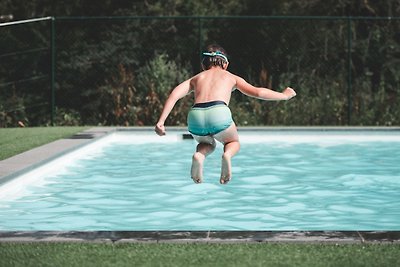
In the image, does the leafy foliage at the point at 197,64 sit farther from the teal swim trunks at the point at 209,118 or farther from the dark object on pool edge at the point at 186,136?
the teal swim trunks at the point at 209,118

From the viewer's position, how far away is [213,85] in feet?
25.7

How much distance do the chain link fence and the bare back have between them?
11.1 metres

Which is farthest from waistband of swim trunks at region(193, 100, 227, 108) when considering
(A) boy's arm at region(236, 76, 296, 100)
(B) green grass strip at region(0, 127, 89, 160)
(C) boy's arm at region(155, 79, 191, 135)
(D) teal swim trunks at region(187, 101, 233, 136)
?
(B) green grass strip at region(0, 127, 89, 160)

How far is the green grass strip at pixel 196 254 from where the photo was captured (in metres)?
5.68

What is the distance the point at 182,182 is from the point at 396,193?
272 centimetres

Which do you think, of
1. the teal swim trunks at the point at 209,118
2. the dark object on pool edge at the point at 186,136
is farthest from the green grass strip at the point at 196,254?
the dark object on pool edge at the point at 186,136

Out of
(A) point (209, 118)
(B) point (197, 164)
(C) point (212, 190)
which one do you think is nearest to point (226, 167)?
(B) point (197, 164)

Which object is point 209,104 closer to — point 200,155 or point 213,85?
point 213,85

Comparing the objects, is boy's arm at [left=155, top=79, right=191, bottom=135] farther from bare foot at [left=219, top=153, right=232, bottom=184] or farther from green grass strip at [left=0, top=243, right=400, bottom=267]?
green grass strip at [left=0, top=243, right=400, bottom=267]

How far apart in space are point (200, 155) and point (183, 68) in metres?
12.2

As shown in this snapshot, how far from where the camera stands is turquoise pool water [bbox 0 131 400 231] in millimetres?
8562

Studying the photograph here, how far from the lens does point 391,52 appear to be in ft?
72.6

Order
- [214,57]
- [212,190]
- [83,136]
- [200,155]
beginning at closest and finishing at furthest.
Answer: [200,155]
[214,57]
[212,190]
[83,136]

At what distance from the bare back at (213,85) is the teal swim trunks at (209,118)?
0.24ft
